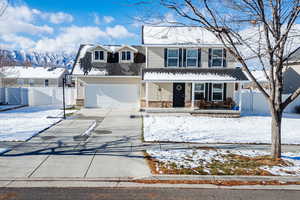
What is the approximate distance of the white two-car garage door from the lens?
1652 cm

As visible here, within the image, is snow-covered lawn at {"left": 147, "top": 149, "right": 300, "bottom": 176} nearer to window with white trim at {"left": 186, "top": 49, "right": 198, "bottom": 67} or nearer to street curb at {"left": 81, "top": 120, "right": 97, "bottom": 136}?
street curb at {"left": 81, "top": 120, "right": 97, "bottom": 136}

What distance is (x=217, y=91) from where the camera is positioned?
49.2ft

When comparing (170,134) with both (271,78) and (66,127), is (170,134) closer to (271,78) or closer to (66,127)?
(271,78)

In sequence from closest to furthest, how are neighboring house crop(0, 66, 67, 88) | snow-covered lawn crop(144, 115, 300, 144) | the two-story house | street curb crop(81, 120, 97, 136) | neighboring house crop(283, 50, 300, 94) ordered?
snow-covered lawn crop(144, 115, 300, 144) < street curb crop(81, 120, 97, 136) < the two-story house < neighboring house crop(283, 50, 300, 94) < neighboring house crop(0, 66, 67, 88)

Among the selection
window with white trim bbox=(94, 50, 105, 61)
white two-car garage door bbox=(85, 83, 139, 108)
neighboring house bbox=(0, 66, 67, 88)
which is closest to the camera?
white two-car garage door bbox=(85, 83, 139, 108)

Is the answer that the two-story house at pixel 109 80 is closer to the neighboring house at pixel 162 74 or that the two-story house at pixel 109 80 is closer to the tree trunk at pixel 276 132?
the neighboring house at pixel 162 74

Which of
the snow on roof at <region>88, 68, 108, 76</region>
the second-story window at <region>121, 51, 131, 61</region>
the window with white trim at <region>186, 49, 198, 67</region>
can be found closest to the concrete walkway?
the snow on roof at <region>88, 68, 108, 76</region>

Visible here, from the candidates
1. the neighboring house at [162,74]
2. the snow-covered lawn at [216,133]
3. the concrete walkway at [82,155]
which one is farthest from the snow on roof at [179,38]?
the concrete walkway at [82,155]

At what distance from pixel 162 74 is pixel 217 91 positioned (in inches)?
181

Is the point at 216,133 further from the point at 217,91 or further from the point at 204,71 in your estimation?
the point at 204,71

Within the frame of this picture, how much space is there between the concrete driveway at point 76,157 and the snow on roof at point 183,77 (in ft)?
18.9

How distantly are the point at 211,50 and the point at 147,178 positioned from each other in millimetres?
12829

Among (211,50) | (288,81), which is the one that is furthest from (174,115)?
(288,81)

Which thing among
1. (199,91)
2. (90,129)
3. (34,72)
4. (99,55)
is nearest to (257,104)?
(199,91)
